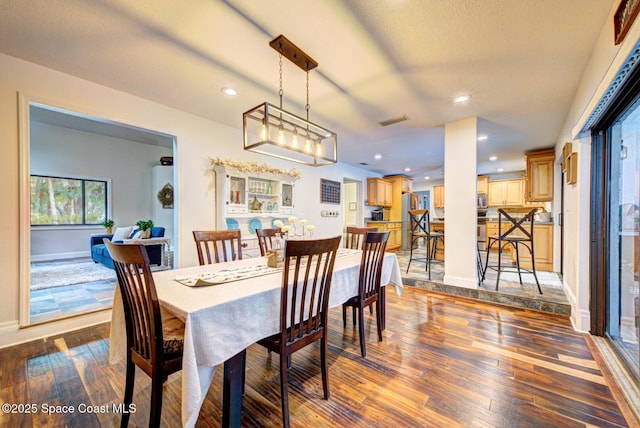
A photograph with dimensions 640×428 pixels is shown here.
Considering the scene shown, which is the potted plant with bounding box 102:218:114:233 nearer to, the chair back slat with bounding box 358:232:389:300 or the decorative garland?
the decorative garland

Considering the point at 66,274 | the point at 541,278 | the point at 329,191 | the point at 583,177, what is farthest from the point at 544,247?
the point at 66,274

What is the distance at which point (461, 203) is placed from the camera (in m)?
3.55

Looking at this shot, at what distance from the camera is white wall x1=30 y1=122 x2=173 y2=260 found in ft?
17.7

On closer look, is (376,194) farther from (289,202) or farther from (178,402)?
(178,402)

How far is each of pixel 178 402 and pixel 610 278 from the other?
3481mm

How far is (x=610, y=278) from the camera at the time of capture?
2.19 m

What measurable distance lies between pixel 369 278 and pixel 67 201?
7.22 metres

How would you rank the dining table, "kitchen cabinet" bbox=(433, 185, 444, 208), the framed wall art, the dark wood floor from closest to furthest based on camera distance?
the dining table → the dark wood floor → the framed wall art → "kitchen cabinet" bbox=(433, 185, 444, 208)

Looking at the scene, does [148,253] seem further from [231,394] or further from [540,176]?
→ [540,176]

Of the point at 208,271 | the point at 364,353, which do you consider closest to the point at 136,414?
the point at 208,271

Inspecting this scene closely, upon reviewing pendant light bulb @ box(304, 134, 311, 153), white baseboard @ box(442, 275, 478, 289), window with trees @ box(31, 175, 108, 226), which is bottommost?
white baseboard @ box(442, 275, 478, 289)

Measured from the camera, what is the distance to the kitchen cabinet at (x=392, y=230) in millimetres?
7004

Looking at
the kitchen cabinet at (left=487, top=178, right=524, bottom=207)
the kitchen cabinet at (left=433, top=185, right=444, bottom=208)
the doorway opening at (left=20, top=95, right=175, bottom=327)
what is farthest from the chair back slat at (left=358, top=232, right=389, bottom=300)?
the kitchen cabinet at (left=433, top=185, right=444, bottom=208)

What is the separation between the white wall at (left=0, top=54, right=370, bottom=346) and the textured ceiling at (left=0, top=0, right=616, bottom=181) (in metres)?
0.14
